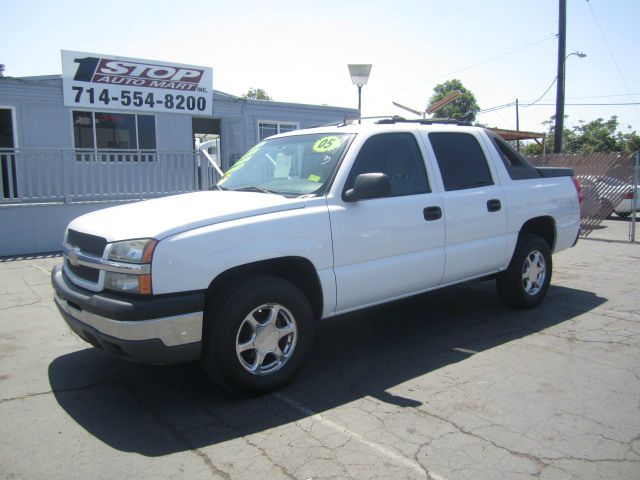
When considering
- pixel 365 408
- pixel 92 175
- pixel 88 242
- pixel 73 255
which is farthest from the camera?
pixel 92 175

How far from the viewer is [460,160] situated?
16.9 feet

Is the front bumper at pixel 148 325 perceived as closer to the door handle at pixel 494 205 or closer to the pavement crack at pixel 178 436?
the pavement crack at pixel 178 436

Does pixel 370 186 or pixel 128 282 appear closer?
pixel 128 282

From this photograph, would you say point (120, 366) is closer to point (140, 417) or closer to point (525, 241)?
point (140, 417)

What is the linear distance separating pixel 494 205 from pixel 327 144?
6.07 feet

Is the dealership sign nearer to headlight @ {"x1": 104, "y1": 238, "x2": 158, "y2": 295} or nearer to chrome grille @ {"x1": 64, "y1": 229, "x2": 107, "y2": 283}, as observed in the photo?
chrome grille @ {"x1": 64, "y1": 229, "x2": 107, "y2": 283}

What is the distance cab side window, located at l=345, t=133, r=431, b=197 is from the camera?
441 cm

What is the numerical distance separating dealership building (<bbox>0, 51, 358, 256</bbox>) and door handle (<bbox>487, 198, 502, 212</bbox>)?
799 cm

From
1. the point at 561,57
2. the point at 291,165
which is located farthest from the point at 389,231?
the point at 561,57

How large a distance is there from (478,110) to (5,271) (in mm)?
48147

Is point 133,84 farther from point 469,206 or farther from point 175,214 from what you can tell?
point 175,214

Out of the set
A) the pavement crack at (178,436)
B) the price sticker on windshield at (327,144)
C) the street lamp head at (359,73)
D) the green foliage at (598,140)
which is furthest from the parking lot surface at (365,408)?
the green foliage at (598,140)

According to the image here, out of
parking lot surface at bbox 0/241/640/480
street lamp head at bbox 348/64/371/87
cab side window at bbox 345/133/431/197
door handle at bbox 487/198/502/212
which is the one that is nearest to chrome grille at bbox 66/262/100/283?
parking lot surface at bbox 0/241/640/480

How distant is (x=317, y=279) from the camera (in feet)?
13.0
